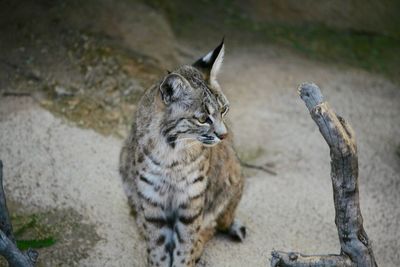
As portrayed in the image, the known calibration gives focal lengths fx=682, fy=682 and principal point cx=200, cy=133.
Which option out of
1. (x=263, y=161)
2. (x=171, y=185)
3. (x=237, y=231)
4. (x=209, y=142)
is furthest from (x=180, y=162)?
(x=263, y=161)

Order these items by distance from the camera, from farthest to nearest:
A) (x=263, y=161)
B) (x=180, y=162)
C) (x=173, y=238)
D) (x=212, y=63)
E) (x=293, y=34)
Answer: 1. (x=293, y=34)
2. (x=263, y=161)
3. (x=173, y=238)
4. (x=212, y=63)
5. (x=180, y=162)

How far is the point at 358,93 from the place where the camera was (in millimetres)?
7410

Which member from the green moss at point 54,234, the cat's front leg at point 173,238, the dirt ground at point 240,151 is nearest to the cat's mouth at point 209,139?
the cat's front leg at point 173,238

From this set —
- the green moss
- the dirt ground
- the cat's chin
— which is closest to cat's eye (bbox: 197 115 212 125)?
the cat's chin

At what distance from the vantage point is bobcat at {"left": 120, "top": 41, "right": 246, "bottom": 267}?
4344 millimetres

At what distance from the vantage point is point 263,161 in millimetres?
6473

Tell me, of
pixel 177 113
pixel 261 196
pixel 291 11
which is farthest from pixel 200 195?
pixel 291 11

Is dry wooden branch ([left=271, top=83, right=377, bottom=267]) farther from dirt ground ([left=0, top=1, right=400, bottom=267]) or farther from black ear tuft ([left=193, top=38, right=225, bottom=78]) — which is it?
dirt ground ([left=0, top=1, right=400, bottom=267])

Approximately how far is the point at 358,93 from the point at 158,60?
2.20 m

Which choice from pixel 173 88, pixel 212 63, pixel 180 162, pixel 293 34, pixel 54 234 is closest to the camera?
pixel 173 88

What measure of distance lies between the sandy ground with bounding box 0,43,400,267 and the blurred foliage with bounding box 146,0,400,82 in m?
0.23

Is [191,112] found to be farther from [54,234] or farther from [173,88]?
[54,234]

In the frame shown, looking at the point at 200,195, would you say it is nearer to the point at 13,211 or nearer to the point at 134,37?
the point at 13,211

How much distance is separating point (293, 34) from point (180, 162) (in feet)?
13.2
